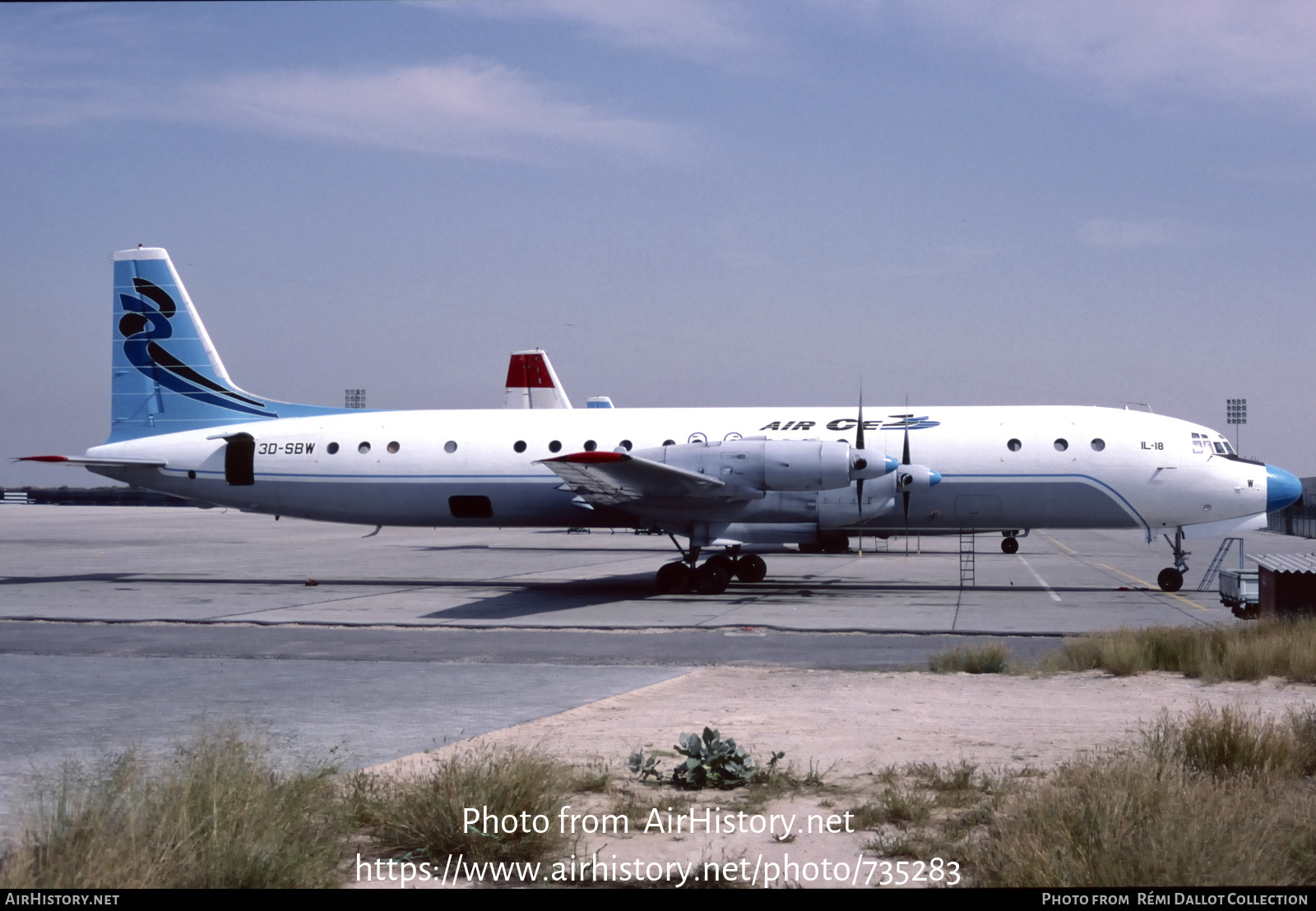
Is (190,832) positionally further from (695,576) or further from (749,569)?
(749,569)

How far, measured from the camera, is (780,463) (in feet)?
75.6

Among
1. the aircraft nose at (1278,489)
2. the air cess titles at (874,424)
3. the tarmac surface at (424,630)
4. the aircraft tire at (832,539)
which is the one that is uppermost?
the air cess titles at (874,424)

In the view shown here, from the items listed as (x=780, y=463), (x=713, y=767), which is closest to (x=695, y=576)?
(x=780, y=463)

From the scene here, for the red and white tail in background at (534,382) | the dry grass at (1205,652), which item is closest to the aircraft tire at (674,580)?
the dry grass at (1205,652)

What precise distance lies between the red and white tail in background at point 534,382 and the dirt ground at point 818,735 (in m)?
41.7

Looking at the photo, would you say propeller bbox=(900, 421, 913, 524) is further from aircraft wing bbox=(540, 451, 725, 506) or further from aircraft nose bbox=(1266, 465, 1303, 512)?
aircraft nose bbox=(1266, 465, 1303, 512)

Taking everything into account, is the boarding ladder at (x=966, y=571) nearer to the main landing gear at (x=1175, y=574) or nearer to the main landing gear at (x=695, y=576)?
the main landing gear at (x=1175, y=574)

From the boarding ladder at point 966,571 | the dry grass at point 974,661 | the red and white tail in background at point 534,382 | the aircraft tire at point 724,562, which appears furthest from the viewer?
the red and white tail in background at point 534,382

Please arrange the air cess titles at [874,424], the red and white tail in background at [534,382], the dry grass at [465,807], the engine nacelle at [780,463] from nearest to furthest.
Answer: the dry grass at [465,807] < the engine nacelle at [780,463] < the air cess titles at [874,424] < the red and white tail in background at [534,382]

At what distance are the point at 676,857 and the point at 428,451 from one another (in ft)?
69.6

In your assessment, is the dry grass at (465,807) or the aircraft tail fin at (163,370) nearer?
the dry grass at (465,807)

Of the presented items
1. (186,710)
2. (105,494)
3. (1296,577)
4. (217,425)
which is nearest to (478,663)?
(186,710)

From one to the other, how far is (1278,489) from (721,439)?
12220 mm

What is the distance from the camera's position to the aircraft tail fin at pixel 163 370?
28875mm
